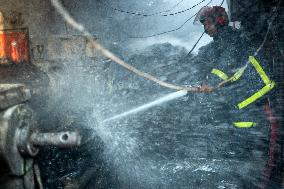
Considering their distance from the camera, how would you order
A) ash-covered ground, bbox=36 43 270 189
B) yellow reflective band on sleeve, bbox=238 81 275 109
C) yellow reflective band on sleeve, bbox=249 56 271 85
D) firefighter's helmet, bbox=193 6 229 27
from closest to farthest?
Result: ash-covered ground, bbox=36 43 270 189
yellow reflective band on sleeve, bbox=238 81 275 109
yellow reflective band on sleeve, bbox=249 56 271 85
firefighter's helmet, bbox=193 6 229 27

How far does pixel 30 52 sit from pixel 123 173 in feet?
22.7

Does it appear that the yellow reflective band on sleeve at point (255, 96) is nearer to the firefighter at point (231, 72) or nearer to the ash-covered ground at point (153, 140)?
the firefighter at point (231, 72)

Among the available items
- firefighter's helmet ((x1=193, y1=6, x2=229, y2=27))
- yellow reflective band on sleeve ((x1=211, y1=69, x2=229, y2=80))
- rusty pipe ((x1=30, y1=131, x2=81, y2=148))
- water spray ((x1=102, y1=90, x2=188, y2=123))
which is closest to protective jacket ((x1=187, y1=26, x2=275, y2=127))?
yellow reflective band on sleeve ((x1=211, y1=69, x2=229, y2=80))

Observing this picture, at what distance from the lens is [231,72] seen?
30.6 ft

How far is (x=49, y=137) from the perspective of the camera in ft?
6.23

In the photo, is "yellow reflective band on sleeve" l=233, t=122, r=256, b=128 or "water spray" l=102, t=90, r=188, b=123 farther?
"water spray" l=102, t=90, r=188, b=123

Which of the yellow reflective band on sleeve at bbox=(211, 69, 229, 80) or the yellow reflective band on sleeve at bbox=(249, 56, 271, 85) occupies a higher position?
the yellow reflective band on sleeve at bbox=(249, 56, 271, 85)

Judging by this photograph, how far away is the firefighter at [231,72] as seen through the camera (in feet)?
24.5

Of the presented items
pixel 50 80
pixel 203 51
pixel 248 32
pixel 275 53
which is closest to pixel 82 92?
pixel 50 80

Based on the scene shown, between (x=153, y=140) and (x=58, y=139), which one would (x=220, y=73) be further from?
(x=58, y=139)

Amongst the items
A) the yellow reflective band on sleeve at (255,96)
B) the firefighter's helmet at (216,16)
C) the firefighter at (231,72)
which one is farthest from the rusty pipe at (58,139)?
the firefighter's helmet at (216,16)

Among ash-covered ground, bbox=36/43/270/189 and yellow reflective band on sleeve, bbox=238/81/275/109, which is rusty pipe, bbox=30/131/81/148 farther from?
yellow reflective band on sleeve, bbox=238/81/275/109

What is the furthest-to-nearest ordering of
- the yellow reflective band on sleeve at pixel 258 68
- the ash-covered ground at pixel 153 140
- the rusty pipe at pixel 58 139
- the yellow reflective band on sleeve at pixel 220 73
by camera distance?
1. the yellow reflective band on sleeve at pixel 220 73
2. the yellow reflective band on sleeve at pixel 258 68
3. the ash-covered ground at pixel 153 140
4. the rusty pipe at pixel 58 139

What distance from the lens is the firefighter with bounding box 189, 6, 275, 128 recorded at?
24.5 feet
